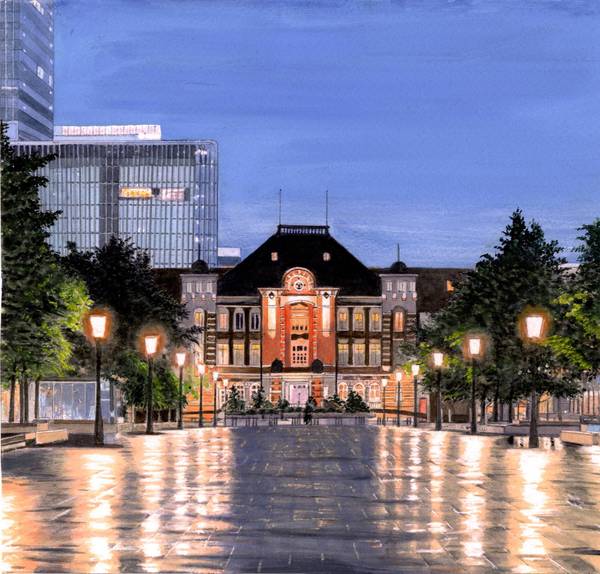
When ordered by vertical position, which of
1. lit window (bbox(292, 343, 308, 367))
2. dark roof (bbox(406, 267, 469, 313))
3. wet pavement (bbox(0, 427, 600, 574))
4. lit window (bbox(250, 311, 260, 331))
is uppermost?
dark roof (bbox(406, 267, 469, 313))

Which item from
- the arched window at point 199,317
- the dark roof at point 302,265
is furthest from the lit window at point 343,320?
the arched window at point 199,317

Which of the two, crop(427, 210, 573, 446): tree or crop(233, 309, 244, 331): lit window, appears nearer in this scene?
crop(427, 210, 573, 446): tree

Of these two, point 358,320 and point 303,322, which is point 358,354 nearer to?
point 358,320

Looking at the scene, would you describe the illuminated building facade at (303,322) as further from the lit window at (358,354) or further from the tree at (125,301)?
the tree at (125,301)

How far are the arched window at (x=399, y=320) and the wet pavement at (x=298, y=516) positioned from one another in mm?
114952

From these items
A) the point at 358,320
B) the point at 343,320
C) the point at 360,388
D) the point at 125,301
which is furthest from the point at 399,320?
the point at 125,301

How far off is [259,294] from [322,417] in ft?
117

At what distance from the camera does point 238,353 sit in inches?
5856

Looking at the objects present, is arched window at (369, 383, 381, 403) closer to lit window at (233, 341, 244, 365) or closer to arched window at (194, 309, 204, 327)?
lit window at (233, 341, 244, 365)

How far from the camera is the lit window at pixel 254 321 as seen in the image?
487ft

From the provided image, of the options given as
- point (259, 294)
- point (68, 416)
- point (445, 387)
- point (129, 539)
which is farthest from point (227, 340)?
point (129, 539)

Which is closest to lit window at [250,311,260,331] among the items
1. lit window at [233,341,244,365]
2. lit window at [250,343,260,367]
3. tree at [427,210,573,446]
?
lit window at [250,343,260,367]

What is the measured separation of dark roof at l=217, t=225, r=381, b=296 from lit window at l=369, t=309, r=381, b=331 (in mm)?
2093

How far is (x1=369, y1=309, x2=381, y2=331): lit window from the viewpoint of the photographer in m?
149
